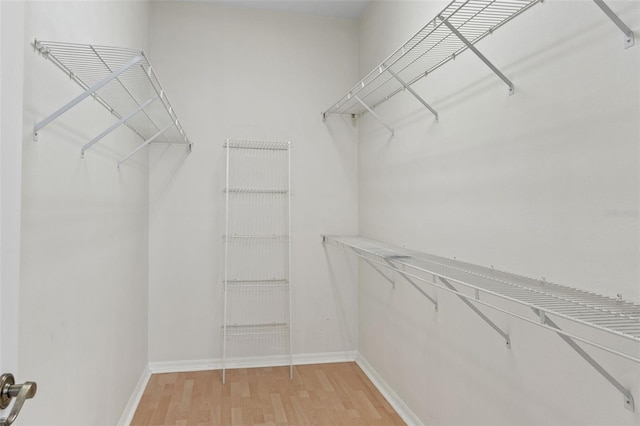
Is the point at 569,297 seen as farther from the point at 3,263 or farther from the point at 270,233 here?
the point at 270,233

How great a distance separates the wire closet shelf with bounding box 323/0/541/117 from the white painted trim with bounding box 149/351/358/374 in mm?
2114

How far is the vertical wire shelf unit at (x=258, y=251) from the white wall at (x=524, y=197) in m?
1.11

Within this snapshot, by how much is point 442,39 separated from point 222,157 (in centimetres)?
207

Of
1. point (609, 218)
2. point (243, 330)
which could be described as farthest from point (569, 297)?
point (243, 330)

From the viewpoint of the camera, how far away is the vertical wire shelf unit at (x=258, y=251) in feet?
10.6

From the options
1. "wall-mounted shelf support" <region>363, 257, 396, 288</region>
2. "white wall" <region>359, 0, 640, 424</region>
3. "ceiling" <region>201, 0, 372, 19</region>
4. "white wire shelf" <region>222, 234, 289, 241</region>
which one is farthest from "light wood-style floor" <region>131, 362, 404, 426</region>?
"ceiling" <region>201, 0, 372, 19</region>

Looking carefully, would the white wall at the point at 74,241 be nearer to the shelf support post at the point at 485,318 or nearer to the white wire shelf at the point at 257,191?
the white wire shelf at the point at 257,191

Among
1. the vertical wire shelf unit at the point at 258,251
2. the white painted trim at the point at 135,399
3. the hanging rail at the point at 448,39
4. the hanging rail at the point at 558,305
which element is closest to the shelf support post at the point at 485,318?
the hanging rail at the point at 558,305

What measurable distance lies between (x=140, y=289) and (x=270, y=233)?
3.45 ft

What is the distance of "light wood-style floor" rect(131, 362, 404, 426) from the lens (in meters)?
2.41

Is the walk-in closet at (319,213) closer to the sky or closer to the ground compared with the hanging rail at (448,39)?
closer to the ground

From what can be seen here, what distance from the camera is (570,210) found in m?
1.26

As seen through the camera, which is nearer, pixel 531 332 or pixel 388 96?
pixel 531 332

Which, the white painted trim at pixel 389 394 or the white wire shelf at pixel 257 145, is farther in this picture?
the white wire shelf at pixel 257 145
